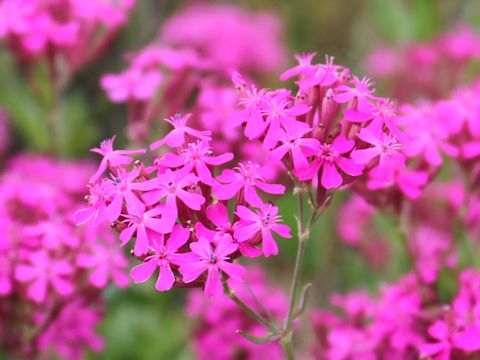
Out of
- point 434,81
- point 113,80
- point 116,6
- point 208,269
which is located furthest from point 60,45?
point 434,81

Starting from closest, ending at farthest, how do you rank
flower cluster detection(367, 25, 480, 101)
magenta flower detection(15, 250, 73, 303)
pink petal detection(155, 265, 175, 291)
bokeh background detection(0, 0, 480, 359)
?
pink petal detection(155, 265, 175, 291) < magenta flower detection(15, 250, 73, 303) < bokeh background detection(0, 0, 480, 359) < flower cluster detection(367, 25, 480, 101)

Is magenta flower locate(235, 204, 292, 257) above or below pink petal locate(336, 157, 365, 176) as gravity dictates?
below

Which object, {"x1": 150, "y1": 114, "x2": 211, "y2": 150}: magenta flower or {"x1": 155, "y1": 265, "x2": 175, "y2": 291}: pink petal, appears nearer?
{"x1": 155, "y1": 265, "x2": 175, "y2": 291}: pink petal

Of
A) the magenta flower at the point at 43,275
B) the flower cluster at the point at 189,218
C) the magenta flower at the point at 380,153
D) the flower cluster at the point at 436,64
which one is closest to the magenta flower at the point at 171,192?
the flower cluster at the point at 189,218

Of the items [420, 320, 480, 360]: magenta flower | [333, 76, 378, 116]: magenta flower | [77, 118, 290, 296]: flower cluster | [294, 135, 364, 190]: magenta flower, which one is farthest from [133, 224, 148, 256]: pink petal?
[420, 320, 480, 360]: magenta flower

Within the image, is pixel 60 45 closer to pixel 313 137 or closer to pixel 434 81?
pixel 313 137

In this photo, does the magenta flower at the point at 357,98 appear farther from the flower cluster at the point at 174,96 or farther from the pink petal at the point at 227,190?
the flower cluster at the point at 174,96

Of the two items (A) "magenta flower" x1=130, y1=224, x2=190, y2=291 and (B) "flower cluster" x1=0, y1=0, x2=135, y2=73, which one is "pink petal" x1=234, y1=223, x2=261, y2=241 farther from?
(B) "flower cluster" x1=0, y1=0, x2=135, y2=73
